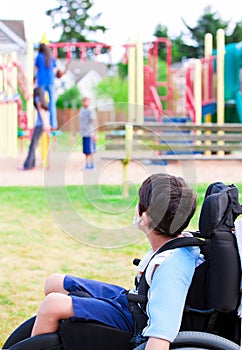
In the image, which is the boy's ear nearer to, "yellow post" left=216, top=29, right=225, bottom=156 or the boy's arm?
the boy's arm

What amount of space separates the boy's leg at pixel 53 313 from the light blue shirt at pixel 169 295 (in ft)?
0.85

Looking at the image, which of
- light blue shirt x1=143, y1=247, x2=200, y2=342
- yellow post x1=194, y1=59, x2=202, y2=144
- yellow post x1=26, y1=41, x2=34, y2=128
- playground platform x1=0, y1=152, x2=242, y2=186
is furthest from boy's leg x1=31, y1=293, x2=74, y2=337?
yellow post x1=26, y1=41, x2=34, y2=128

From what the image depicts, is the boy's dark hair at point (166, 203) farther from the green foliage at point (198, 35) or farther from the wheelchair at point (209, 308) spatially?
the green foliage at point (198, 35)

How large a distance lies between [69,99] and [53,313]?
113ft

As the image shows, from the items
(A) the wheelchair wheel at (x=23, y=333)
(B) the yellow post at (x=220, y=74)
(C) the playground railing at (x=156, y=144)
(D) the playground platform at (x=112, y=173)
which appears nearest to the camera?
(A) the wheelchair wheel at (x=23, y=333)

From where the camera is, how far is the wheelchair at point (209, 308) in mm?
1834

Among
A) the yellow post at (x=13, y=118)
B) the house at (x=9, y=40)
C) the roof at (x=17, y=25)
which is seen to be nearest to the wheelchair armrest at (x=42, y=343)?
the yellow post at (x=13, y=118)

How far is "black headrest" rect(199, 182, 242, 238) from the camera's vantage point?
1870 millimetres

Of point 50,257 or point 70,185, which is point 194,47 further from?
point 50,257

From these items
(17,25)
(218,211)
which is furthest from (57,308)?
(17,25)

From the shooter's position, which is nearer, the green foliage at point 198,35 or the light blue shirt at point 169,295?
the light blue shirt at point 169,295

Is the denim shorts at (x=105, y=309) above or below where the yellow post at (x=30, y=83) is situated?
below

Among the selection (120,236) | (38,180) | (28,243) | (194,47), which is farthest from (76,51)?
(120,236)

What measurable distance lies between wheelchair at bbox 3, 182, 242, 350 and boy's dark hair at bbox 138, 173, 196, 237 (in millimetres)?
93
